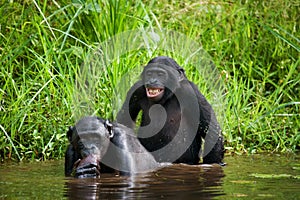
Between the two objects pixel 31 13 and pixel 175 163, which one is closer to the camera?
pixel 175 163

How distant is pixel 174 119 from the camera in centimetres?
768

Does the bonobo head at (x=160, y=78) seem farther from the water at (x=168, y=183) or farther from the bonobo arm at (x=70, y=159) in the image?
the bonobo arm at (x=70, y=159)

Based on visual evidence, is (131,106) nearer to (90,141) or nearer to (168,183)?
(90,141)

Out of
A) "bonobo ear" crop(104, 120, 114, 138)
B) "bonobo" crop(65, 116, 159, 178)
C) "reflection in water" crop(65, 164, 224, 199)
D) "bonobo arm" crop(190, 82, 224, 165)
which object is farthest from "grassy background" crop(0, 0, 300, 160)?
"reflection in water" crop(65, 164, 224, 199)

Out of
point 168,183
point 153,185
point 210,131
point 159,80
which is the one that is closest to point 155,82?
point 159,80

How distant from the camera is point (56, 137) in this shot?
7867 millimetres

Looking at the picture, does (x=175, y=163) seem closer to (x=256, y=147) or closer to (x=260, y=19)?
(x=256, y=147)

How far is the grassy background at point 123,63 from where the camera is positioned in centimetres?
811

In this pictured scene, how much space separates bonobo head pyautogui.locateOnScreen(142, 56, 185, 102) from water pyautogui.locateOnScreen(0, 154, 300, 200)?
800 millimetres

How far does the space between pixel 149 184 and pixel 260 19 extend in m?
5.57

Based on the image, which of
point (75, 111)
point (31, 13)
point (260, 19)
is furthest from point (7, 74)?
point (260, 19)

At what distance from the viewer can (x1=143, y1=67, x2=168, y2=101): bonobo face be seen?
24.5 ft

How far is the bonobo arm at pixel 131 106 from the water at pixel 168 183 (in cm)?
79

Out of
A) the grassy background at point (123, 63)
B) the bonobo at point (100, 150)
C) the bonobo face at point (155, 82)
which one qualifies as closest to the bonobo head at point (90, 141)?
the bonobo at point (100, 150)
